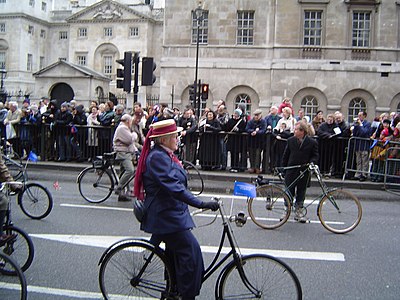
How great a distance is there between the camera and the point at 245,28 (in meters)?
A: 29.4

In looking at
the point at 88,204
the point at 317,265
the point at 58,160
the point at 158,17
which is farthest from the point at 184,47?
the point at 158,17

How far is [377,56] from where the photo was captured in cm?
2842

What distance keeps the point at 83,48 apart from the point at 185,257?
61.3 meters

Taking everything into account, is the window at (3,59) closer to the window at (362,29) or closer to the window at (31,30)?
the window at (31,30)

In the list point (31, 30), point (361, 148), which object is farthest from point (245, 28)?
point (31, 30)

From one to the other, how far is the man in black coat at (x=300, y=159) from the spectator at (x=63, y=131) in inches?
348

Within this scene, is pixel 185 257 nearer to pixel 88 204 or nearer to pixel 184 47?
pixel 88 204

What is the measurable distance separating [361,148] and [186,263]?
10474 millimetres

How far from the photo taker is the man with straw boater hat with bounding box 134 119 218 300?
14.2ft

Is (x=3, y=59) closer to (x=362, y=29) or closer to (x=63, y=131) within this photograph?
(x=362, y=29)

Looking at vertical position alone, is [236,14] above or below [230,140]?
above

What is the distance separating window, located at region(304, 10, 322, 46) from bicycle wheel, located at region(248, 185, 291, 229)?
22097 mm

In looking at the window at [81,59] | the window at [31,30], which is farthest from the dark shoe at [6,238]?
the window at [31,30]

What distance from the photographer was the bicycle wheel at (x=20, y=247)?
568cm
